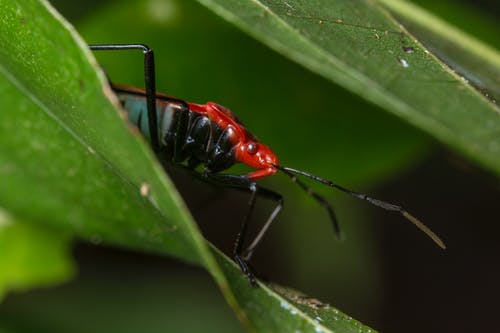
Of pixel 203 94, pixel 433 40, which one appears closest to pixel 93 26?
pixel 203 94

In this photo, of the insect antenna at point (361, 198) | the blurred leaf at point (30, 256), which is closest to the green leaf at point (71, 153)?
the blurred leaf at point (30, 256)

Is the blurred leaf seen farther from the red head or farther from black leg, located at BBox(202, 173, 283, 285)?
the red head

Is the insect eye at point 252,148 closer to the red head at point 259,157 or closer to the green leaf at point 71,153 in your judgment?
the red head at point 259,157

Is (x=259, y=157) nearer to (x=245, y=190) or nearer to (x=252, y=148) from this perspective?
(x=252, y=148)

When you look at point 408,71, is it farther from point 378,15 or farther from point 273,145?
point 273,145

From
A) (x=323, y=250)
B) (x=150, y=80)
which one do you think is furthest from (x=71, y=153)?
(x=323, y=250)

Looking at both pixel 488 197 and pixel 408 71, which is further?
pixel 488 197
